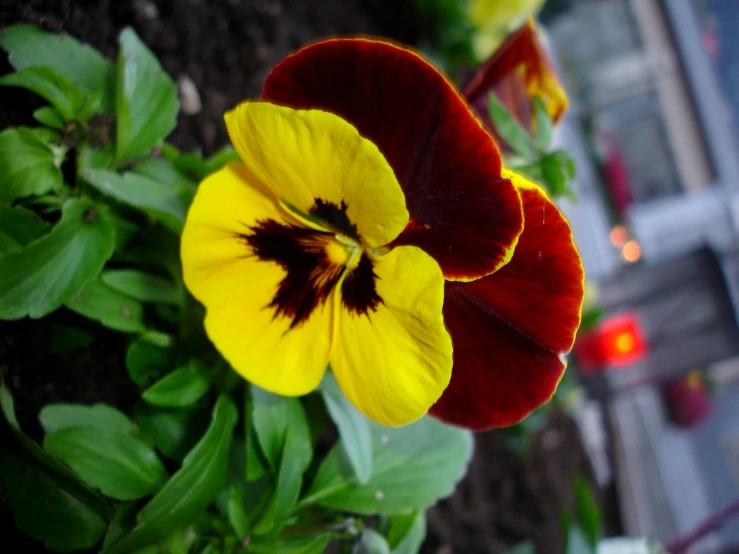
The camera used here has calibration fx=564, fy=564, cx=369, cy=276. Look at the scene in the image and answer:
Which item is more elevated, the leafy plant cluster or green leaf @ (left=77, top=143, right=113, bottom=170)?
green leaf @ (left=77, top=143, right=113, bottom=170)

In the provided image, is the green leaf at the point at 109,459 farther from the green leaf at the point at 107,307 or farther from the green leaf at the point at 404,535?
the green leaf at the point at 404,535

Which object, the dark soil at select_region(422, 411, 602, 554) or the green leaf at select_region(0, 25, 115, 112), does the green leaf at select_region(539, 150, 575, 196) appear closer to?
the green leaf at select_region(0, 25, 115, 112)

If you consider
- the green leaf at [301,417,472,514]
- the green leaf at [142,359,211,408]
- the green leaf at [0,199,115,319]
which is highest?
the green leaf at [0,199,115,319]

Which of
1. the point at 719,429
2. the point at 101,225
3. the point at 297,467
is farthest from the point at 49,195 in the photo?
the point at 719,429

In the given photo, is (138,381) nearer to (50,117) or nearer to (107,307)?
(107,307)

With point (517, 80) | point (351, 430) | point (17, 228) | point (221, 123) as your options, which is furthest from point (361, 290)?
point (221, 123)

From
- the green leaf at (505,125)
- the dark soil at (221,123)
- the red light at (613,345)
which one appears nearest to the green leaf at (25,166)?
the dark soil at (221,123)

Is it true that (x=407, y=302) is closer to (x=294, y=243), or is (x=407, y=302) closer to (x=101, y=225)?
(x=294, y=243)

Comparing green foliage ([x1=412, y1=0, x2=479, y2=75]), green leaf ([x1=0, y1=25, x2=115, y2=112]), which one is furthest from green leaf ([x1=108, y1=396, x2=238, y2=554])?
green foliage ([x1=412, y1=0, x2=479, y2=75])
